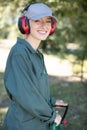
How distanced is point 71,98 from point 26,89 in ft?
23.6

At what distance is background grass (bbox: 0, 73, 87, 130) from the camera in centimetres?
778

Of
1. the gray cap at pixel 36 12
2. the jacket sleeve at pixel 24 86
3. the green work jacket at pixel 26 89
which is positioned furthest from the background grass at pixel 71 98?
the gray cap at pixel 36 12

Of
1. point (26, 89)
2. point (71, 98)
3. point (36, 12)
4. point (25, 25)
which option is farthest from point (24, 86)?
point (71, 98)

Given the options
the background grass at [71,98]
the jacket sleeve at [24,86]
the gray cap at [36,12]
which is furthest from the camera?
the background grass at [71,98]

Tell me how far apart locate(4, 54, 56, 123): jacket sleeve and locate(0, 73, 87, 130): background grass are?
143 inches

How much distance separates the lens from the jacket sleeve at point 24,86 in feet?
11.0

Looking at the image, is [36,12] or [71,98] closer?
[36,12]

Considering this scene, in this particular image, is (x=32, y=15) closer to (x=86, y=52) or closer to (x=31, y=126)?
(x=31, y=126)

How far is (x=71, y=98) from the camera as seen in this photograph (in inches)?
412

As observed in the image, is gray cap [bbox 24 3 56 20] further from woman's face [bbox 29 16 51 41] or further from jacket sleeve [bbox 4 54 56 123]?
jacket sleeve [bbox 4 54 56 123]

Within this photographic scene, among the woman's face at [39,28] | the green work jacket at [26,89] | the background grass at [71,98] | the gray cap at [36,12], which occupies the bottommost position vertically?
the background grass at [71,98]

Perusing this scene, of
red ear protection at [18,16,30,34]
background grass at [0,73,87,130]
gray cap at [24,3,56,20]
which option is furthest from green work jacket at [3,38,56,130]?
background grass at [0,73,87,130]

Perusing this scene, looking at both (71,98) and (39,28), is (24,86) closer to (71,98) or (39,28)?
(39,28)

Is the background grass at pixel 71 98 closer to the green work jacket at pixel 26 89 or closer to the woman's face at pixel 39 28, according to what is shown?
the green work jacket at pixel 26 89
